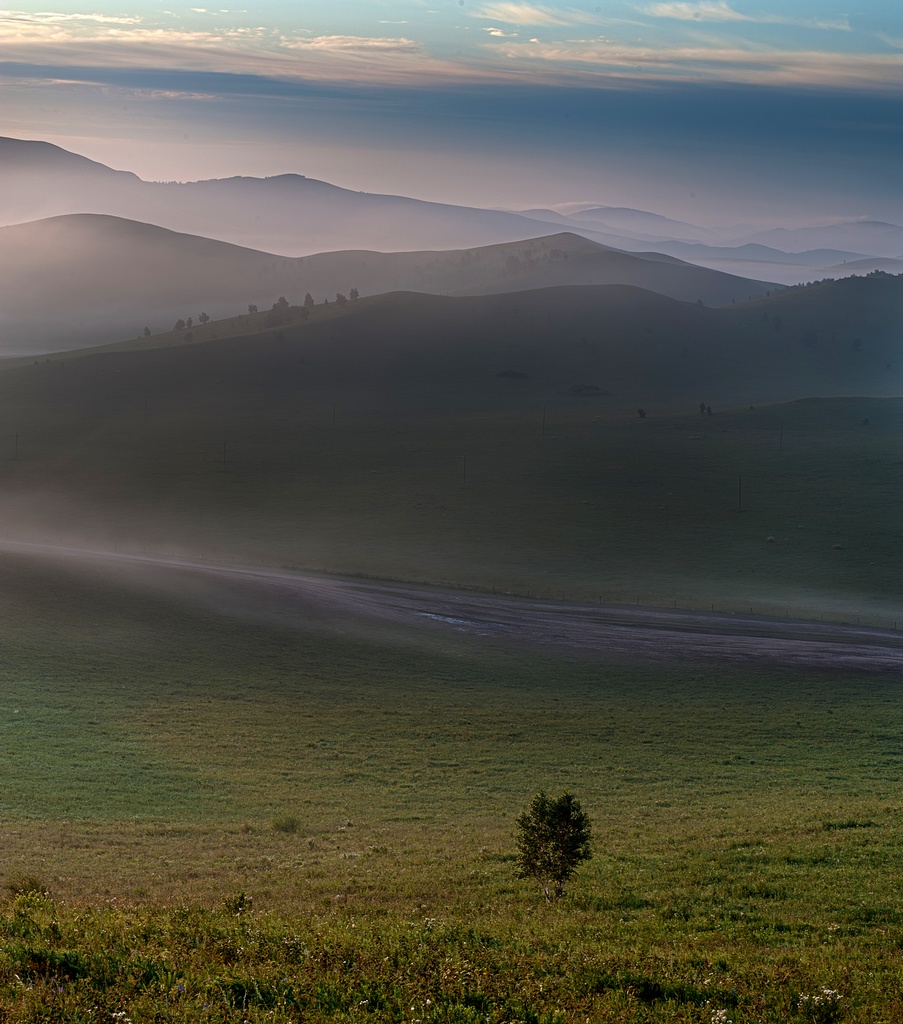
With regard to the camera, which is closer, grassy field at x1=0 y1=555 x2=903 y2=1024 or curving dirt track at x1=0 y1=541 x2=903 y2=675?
grassy field at x1=0 y1=555 x2=903 y2=1024

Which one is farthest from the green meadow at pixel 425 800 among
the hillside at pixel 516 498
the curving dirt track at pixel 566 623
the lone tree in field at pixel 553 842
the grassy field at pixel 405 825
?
the curving dirt track at pixel 566 623

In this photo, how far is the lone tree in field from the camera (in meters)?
21.2

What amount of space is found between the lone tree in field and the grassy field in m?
0.61

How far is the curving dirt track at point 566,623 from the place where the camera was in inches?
2689

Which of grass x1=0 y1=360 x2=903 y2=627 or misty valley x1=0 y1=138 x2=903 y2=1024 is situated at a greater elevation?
grass x1=0 y1=360 x2=903 y2=627

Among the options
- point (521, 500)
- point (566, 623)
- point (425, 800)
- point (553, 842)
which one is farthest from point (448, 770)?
point (521, 500)

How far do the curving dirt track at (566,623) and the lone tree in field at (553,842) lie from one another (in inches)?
1778

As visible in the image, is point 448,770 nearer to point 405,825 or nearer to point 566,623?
point 405,825

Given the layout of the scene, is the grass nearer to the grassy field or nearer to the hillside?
the hillside

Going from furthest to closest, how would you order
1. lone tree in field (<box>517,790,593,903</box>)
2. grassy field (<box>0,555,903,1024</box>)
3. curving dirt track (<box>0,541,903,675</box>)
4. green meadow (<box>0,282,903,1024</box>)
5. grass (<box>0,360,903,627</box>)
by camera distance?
grass (<box>0,360,903,627</box>), curving dirt track (<box>0,541,903,675</box>), lone tree in field (<box>517,790,593,903</box>), green meadow (<box>0,282,903,1024</box>), grassy field (<box>0,555,903,1024</box>)

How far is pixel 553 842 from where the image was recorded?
70.1 feet

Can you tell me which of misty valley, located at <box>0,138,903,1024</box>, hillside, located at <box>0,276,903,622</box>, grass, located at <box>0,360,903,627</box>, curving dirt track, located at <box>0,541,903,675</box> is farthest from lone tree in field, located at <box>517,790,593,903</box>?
hillside, located at <box>0,276,903,622</box>

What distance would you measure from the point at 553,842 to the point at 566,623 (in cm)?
5725

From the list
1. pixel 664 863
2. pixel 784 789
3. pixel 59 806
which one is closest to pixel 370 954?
pixel 664 863
